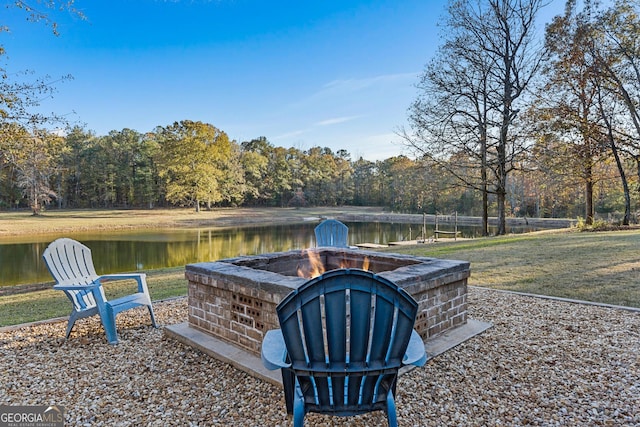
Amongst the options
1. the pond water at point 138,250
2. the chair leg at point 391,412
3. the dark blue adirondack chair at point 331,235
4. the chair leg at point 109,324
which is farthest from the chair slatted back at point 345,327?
the pond water at point 138,250

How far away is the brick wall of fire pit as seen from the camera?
2.58 m

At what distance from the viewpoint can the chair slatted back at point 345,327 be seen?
1.41 metres

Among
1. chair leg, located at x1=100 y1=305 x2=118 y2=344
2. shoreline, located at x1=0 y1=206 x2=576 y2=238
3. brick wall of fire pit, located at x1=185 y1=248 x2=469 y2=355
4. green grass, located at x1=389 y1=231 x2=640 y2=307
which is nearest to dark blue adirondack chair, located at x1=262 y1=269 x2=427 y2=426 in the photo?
brick wall of fire pit, located at x1=185 y1=248 x2=469 y2=355

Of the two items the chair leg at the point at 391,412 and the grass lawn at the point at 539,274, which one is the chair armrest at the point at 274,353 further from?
the grass lawn at the point at 539,274

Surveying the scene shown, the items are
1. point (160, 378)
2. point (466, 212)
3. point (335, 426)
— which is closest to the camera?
point (335, 426)

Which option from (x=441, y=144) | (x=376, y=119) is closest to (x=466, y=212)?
(x=376, y=119)

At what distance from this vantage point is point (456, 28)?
40.1ft

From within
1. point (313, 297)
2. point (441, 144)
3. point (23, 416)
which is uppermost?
point (441, 144)

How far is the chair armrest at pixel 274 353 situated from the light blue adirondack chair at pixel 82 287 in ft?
6.73

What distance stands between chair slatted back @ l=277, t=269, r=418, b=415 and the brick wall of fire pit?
2.99 feet

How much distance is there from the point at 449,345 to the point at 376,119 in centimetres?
1784

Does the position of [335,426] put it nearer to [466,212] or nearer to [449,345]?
[449,345]

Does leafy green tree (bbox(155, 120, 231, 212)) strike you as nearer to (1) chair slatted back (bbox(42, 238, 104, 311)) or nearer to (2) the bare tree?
(2) the bare tree

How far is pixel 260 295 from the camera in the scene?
256cm
